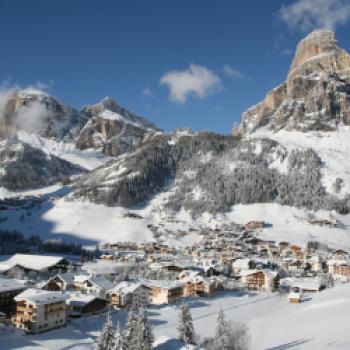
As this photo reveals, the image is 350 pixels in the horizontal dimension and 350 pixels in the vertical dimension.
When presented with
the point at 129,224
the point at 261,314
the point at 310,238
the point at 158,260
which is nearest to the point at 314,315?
the point at 261,314

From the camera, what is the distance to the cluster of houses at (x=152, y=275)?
64.4 m

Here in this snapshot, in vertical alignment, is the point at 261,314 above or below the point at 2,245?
below

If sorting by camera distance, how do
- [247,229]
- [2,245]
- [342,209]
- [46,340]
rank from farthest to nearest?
1. [342,209]
2. [247,229]
3. [2,245]
4. [46,340]

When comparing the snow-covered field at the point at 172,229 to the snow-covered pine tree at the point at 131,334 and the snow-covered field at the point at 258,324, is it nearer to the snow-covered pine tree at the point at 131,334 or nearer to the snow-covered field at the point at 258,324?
the snow-covered field at the point at 258,324

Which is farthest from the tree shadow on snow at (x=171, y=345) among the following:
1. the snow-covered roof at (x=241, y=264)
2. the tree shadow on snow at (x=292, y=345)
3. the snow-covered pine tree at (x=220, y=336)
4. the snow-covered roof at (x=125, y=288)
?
the snow-covered roof at (x=241, y=264)

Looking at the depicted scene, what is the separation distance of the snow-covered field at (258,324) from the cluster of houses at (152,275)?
349cm

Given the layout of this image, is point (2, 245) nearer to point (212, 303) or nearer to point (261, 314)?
point (212, 303)

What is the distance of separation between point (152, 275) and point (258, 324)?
4294 centimetres

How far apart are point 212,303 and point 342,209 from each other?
431 feet

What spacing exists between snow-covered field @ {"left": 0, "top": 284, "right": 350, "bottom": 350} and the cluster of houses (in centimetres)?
349

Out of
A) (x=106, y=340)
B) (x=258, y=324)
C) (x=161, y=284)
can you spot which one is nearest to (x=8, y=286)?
(x=161, y=284)

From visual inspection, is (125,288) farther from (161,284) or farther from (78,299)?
(78,299)

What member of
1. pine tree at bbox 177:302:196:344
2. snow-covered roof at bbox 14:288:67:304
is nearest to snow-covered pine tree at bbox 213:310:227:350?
pine tree at bbox 177:302:196:344

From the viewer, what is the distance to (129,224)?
7579 inches
